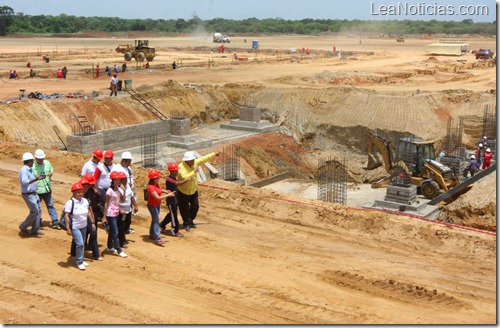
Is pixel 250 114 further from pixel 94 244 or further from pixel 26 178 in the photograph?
pixel 94 244

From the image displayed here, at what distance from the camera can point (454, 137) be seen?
2986cm

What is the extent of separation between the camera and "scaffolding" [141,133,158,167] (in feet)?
75.5

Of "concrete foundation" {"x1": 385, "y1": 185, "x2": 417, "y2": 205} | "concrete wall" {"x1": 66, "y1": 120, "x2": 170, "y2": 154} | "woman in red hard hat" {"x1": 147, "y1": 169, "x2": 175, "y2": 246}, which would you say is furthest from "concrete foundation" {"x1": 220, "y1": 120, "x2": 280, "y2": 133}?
"woman in red hard hat" {"x1": 147, "y1": 169, "x2": 175, "y2": 246}

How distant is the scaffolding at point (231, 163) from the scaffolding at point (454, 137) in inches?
386

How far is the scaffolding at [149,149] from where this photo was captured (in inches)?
906

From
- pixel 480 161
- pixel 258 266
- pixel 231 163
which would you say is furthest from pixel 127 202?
pixel 480 161

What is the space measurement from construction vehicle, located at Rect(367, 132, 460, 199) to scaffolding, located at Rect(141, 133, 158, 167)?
8.63 metres

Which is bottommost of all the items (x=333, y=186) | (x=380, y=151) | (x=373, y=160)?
(x=333, y=186)

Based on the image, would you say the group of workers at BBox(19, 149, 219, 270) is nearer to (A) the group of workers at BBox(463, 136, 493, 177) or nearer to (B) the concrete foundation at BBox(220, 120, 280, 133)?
(A) the group of workers at BBox(463, 136, 493, 177)

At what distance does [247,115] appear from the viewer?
99.9 feet

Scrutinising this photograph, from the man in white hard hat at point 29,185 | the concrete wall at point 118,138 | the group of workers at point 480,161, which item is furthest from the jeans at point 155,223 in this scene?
the group of workers at point 480,161

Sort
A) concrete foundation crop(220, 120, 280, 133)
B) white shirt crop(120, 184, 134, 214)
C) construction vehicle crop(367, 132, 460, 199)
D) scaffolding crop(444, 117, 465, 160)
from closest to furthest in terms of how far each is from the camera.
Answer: white shirt crop(120, 184, 134, 214), construction vehicle crop(367, 132, 460, 199), scaffolding crop(444, 117, 465, 160), concrete foundation crop(220, 120, 280, 133)

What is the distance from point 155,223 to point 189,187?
93 centimetres

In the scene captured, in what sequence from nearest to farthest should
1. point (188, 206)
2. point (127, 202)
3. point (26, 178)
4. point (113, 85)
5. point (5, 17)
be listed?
point (127, 202) → point (26, 178) → point (188, 206) → point (113, 85) → point (5, 17)
